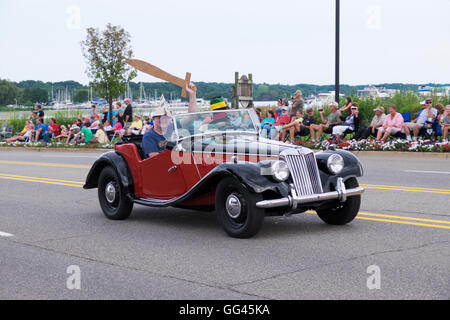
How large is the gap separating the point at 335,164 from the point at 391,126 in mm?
12505

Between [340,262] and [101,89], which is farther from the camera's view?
[101,89]

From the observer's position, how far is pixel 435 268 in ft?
18.6

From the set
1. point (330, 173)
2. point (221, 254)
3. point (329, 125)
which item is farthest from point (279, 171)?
point (329, 125)

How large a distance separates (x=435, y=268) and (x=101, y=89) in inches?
1278

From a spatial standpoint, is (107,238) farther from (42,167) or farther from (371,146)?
(371,146)

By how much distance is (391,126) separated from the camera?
19.5m

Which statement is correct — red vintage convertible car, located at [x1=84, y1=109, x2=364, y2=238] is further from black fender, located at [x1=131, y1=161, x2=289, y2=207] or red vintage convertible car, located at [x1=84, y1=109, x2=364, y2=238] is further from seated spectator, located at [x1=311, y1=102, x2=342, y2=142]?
seated spectator, located at [x1=311, y1=102, x2=342, y2=142]

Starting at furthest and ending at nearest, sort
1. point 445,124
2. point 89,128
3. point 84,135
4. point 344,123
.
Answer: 1. point 89,128
2. point 84,135
3. point 344,123
4. point 445,124

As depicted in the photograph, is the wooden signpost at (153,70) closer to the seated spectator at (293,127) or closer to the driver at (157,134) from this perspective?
the driver at (157,134)

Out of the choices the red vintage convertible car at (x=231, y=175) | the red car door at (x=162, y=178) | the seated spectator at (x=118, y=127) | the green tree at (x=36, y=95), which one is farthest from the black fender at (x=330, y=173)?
the green tree at (x=36, y=95)

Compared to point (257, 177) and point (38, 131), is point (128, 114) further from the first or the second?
point (257, 177)

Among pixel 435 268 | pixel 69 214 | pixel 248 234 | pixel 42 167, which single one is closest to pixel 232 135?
pixel 248 234

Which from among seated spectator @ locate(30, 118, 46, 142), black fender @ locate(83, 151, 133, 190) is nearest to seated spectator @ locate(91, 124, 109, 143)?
seated spectator @ locate(30, 118, 46, 142)

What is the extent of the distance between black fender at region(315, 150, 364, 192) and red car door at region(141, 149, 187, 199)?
1.66 metres
